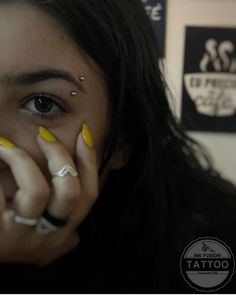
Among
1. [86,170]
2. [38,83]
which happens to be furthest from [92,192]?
[38,83]

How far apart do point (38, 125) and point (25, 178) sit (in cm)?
7

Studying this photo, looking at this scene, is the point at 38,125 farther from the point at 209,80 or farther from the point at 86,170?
the point at 209,80

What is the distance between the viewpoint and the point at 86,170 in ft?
1.98

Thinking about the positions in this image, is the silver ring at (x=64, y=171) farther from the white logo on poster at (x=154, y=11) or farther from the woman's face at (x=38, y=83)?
the white logo on poster at (x=154, y=11)

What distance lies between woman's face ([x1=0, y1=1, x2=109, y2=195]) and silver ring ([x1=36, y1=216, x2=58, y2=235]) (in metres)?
0.05

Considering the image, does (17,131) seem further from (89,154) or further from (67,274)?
(67,274)

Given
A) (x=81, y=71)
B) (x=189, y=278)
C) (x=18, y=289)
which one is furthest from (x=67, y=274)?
(x=81, y=71)

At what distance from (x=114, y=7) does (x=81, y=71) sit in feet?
0.30

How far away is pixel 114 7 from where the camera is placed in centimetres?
60

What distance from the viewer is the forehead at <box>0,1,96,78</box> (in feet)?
1.79

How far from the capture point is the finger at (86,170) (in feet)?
1.96

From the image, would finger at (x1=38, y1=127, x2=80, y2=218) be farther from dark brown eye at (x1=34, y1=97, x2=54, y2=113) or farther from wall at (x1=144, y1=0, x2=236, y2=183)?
wall at (x1=144, y1=0, x2=236, y2=183)

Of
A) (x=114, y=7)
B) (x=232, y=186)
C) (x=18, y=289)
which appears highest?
(x=114, y=7)
